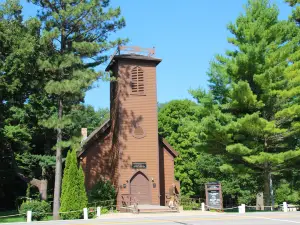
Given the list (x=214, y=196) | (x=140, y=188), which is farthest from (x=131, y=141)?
(x=214, y=196)

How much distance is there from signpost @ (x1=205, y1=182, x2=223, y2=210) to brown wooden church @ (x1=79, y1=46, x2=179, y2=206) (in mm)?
5031

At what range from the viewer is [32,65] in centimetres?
2248

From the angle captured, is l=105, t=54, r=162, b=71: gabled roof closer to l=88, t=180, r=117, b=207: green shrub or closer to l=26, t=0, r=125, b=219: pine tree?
l=26, t=0, r=125, b=219: pine tree

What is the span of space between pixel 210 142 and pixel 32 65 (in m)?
11.7

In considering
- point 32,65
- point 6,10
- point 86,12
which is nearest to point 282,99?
point 86,12

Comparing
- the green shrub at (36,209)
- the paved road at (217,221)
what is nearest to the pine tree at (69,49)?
the green shrub at (36,209)

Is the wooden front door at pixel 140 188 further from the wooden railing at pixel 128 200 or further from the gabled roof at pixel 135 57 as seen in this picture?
the gabled roof at pixel 135 57

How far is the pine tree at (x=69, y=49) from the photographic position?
69.4 feet

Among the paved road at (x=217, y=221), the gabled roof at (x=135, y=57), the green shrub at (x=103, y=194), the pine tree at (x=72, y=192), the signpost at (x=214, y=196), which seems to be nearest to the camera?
the paved road at (x=217, y=221)

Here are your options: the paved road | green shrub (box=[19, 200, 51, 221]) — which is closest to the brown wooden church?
green shrub (box=[19, 200, 51, 221])

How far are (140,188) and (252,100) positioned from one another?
9699 mm

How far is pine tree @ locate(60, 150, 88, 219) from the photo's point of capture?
1980 centimetres

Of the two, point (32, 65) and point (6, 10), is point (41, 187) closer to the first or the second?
point (32, 65)

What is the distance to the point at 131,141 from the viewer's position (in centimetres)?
2523
